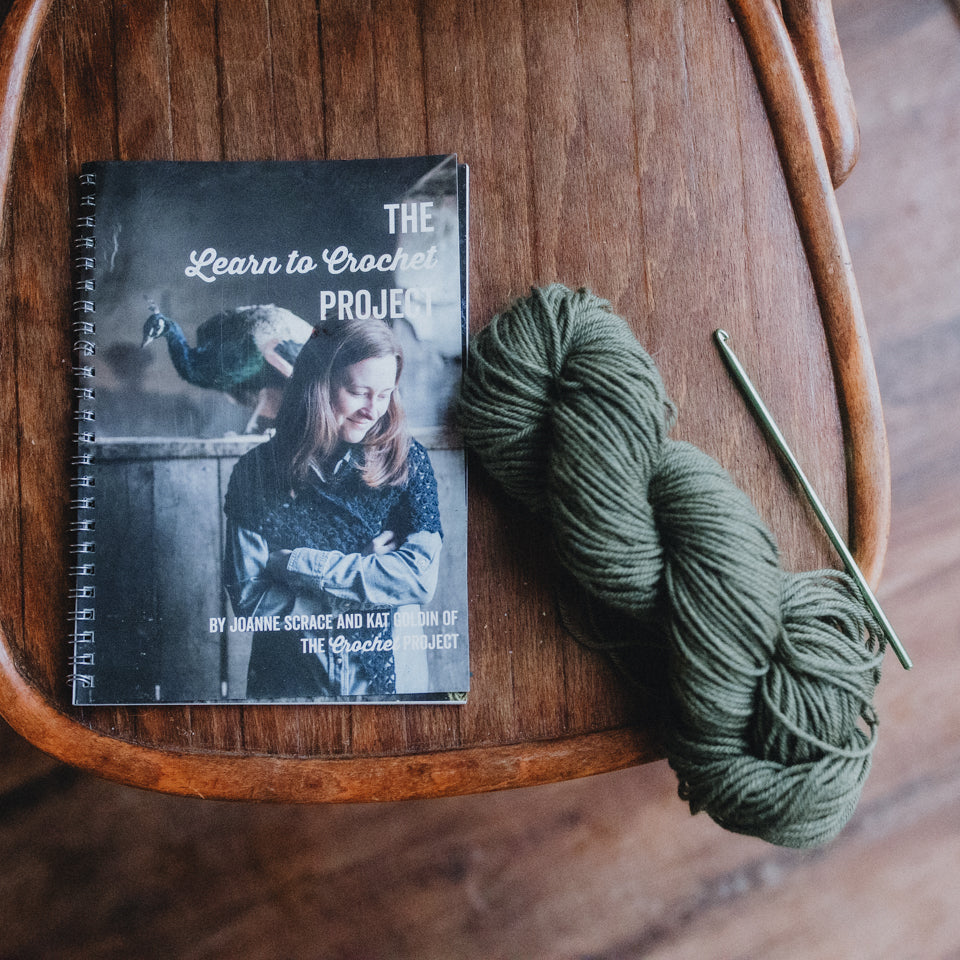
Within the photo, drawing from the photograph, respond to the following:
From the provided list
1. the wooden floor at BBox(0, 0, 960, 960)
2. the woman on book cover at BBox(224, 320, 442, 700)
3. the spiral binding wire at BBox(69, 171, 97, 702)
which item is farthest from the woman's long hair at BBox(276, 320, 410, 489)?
the wooden floor at BBox(0, 0, 960, 960)

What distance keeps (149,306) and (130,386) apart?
2.3 inches

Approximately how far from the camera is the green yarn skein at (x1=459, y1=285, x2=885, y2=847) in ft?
1.60

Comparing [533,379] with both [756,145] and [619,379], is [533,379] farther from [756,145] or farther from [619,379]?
[756,145]

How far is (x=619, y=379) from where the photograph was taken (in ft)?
1.65

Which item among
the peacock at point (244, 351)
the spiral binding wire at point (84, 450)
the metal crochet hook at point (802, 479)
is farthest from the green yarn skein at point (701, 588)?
the spiral binding wire at point (84, 450)

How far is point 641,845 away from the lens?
33.1 inches

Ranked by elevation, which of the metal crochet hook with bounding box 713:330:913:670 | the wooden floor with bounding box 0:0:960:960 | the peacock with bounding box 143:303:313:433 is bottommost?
the wooden floor with bounding box 0:0:960:960

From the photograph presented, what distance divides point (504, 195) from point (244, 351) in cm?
→ 22

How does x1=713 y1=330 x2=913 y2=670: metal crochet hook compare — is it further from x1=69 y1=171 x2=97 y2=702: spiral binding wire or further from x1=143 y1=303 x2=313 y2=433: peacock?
x1=69 y1=171 x2=97 y2=702: spiral binding wire

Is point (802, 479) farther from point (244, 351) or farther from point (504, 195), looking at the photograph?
point (244, 351)

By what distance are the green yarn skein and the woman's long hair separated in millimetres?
88

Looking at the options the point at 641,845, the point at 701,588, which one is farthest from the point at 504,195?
the point at 641,845

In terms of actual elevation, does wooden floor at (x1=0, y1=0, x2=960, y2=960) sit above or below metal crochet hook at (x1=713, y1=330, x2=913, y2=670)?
below

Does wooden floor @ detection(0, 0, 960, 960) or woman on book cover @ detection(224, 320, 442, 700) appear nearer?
woman on book cover @ detection(224, 320, 442, 700)
